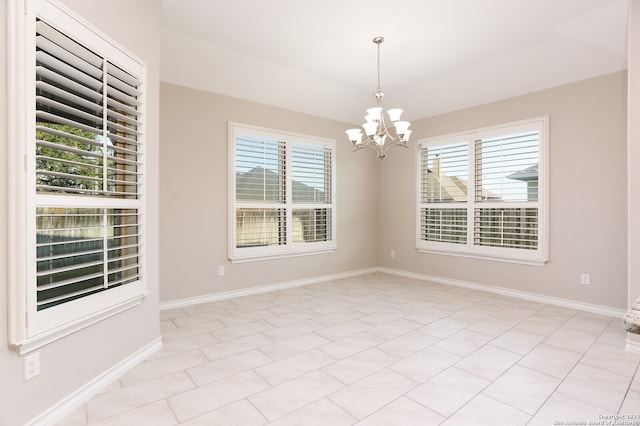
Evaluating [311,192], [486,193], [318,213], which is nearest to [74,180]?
[311,192]

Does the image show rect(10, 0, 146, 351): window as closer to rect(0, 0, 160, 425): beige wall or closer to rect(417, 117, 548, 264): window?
rect(0, 0, 160, 425): beige wall

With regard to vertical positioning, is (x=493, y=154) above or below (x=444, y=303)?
above

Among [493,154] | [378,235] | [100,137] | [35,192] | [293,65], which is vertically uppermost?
[293,65]

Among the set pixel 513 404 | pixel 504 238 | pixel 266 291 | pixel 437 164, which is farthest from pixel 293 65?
pixel 513 404

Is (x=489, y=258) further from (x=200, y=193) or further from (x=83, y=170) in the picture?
(x=83, y=170)

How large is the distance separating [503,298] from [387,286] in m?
1.59

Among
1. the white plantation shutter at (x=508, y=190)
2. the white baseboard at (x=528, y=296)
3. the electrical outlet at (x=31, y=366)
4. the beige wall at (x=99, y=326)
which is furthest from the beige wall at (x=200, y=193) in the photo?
the white plantation shutter at (x=508, y=190)

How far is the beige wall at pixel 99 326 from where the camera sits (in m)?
1.61

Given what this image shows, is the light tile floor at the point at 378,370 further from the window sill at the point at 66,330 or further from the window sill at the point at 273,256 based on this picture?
the window sill at the point at 273,256

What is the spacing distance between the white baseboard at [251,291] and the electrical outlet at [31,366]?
2224mm

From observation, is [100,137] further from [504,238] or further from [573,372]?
[504,238]

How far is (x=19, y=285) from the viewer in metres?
1.63

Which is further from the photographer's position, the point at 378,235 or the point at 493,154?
the point at 378,235

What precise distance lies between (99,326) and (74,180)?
964 millimetres
